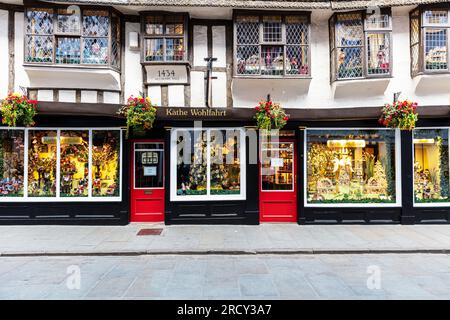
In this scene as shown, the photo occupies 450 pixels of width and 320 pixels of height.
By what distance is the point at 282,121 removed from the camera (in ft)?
29.7

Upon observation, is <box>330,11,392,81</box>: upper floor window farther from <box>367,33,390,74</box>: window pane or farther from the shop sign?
the shop sign

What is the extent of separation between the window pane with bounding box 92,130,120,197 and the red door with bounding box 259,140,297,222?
4790 mm

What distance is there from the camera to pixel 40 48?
9.12 meters

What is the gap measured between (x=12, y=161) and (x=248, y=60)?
8.28 meters

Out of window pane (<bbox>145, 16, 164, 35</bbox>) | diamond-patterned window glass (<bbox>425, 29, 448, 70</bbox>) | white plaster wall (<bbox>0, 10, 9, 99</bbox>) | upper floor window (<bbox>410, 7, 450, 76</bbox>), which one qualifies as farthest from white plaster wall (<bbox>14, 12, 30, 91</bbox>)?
diamond-patterned window glass (<bbox>425, 29, 448, 70</bbox>)

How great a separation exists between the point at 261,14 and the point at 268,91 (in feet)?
7.88

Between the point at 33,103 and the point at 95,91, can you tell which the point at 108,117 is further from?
the point at 33,103

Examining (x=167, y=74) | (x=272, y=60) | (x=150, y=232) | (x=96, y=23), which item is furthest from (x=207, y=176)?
(x=96, y=23)

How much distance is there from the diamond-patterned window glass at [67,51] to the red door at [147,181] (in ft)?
10.1

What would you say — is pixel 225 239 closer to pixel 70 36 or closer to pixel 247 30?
pixel 247 30

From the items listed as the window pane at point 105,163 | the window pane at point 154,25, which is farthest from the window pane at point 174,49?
the window pane at point 105,163

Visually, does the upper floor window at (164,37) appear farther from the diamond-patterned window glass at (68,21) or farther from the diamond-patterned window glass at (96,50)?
the diamond-patterned window glass at (68,21)

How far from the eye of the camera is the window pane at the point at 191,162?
9.96m
